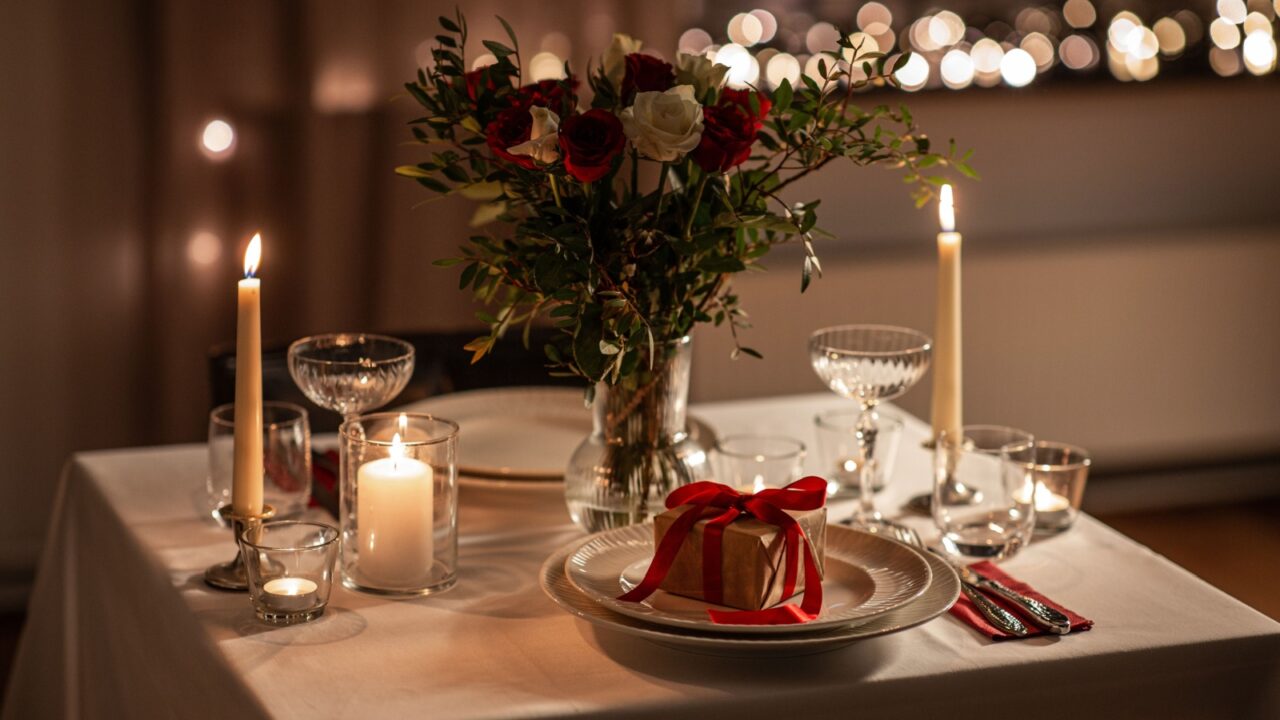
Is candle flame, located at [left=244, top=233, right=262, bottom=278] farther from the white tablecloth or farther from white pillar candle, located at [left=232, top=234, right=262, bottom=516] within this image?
the white tablecloth

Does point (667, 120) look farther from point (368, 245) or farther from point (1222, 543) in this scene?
point (1222, 543)

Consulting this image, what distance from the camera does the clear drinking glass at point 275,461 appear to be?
1385 mm

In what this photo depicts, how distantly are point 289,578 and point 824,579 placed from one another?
0.45m

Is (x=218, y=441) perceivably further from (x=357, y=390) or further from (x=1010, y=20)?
(x=1010, y=20)

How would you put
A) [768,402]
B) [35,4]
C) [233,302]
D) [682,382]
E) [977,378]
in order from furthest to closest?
[977,378] < [233,302] < [35,4] < [768,402] < [682,382]

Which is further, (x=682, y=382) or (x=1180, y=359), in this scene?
(x=1180, y=359)

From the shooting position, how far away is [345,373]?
132cm

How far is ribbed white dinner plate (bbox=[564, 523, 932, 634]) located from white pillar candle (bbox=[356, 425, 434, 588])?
5.6 inches

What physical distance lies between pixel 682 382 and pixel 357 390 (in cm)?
31

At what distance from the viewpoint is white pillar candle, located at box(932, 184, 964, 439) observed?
1.44 m

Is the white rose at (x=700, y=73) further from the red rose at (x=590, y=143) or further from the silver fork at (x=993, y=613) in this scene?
the silver fork at (x=993, y=613)

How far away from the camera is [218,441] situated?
4.55ft

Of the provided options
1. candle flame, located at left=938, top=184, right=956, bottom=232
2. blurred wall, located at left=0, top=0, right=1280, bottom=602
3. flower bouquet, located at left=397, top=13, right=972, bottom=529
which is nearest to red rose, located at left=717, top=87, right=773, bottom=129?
flower bouquet, located at left=397, top=13, right=972, bottom=529

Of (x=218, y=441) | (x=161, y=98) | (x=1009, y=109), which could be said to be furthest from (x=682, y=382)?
(x=1009, y=109)
